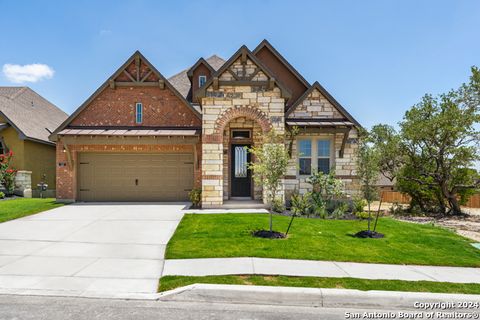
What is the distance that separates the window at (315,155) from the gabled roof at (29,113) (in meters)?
15.8

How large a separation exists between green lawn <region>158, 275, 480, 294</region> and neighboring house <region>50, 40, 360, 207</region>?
305 inches

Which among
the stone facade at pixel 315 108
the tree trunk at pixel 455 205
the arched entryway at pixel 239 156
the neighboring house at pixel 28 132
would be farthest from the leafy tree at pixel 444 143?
the neighboring house at pixel 28 132

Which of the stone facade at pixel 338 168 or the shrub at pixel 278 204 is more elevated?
the stone facade at pixel 338 168

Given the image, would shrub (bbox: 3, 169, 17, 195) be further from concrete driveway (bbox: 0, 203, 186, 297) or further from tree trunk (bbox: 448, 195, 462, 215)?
tree trunk (bbox: 448, 195, 462, 215)

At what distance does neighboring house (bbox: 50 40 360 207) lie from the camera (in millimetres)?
13359

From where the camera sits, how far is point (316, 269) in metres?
6.14

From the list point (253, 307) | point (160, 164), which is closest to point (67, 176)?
point (160, 164)

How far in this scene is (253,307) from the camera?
4699 millimetres

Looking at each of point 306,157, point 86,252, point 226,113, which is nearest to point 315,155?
point 306,157

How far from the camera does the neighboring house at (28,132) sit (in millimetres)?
18453

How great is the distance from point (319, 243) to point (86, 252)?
223 inches

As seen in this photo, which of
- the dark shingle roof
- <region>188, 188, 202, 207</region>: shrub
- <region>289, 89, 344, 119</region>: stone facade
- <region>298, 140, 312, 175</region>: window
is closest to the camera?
<region>188, 188, 202, 207</region>: shrub

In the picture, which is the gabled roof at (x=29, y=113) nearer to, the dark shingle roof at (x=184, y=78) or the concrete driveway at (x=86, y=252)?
the dark shingle roof at (x=184, y=78)

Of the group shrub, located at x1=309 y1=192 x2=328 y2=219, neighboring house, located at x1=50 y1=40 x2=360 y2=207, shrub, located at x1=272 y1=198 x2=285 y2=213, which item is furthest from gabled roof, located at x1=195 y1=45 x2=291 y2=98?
shrub, located at x1=272 y1=198 x2=285 y2=213
